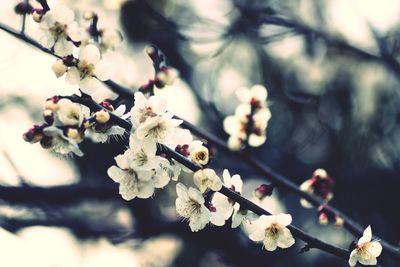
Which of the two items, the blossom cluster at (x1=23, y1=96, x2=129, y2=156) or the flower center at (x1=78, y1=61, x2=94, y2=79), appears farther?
the flower center at (x1=78, y1=61, x2=94, y2=79)

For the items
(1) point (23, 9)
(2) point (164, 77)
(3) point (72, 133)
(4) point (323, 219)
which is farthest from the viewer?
(4) point (323, 219)

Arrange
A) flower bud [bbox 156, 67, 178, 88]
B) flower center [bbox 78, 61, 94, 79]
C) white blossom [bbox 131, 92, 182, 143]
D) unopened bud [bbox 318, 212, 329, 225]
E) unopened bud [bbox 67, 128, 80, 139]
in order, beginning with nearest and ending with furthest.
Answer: unopened bud [bbox 67, 128, 80, 139]
white blossom [bbox 131, 92, 182, 143]
flower center [bbox 78, 61, 94, 79]
flower bud [bbox 156, 67, 178, 88]
unopened bud [bbox 318, 212, 329, 225]

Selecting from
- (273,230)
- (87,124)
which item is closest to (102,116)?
(87,124)

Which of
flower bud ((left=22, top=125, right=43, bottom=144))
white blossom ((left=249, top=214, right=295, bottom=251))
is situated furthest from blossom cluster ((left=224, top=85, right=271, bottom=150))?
flower bud ((left=22, top=125, right=43, bottom=144))

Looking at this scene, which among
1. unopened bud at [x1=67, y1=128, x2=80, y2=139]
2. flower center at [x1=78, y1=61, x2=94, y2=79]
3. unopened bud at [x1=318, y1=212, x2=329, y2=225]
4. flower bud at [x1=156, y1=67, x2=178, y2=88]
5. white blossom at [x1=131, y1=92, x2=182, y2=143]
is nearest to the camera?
unopened bud at [x1=67, y1=128, x2=80, y2=139]

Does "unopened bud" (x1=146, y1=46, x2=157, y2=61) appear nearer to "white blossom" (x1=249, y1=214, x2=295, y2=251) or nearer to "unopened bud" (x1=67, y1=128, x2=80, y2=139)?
"unopened bud" (x1=67, y1=128, x2=80, y2=139)

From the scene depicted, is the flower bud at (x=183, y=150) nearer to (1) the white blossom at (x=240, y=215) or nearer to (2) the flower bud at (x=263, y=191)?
(1) the white blossom at (x=240, y=215)

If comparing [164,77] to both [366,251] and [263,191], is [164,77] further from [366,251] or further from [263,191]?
[366,251]

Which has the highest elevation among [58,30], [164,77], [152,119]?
[58,30]
